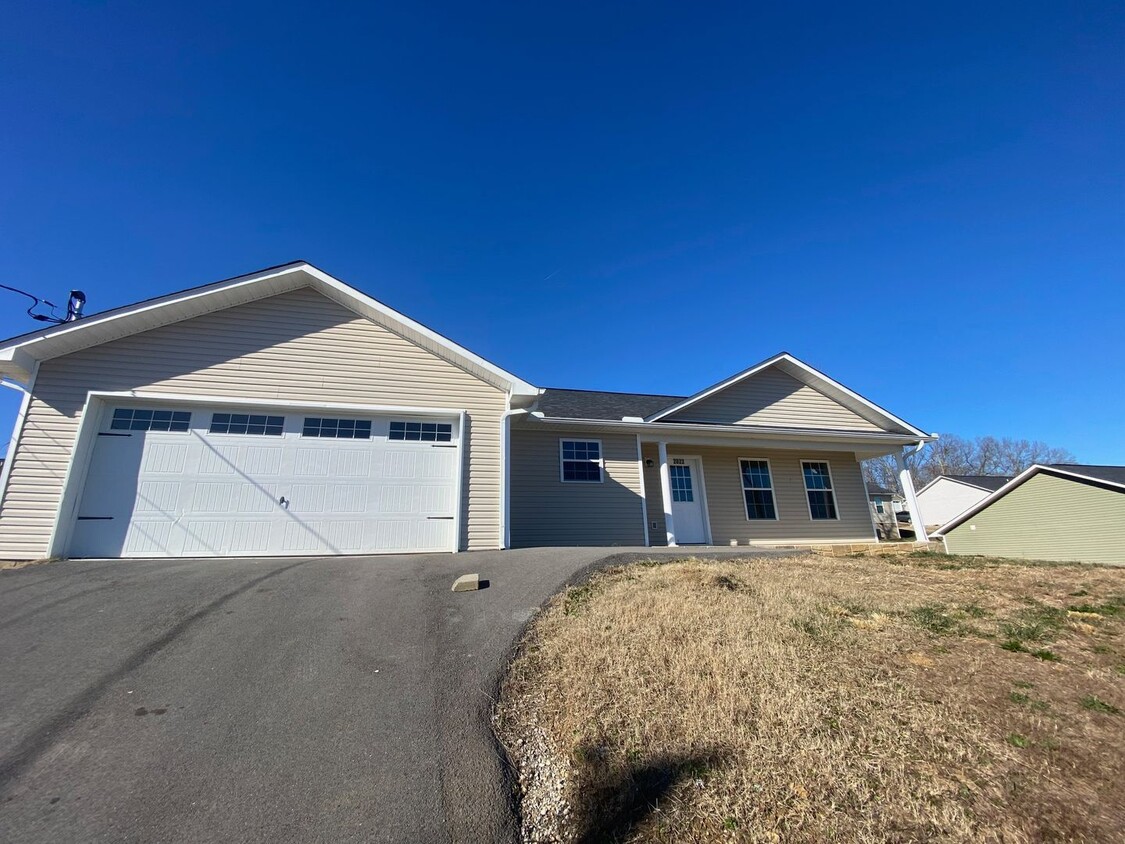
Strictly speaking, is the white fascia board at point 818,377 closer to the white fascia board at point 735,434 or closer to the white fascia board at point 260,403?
the white fascia board at point 735,434

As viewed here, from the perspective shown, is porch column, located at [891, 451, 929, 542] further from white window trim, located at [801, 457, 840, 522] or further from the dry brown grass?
the dry brown grass

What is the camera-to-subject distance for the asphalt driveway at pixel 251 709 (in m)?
2.38

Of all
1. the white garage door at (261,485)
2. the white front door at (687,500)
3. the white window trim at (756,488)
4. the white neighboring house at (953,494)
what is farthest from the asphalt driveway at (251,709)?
the white neighboring house at (953,494)

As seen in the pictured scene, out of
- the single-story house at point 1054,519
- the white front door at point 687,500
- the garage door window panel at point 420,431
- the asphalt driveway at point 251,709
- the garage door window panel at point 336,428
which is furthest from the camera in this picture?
the single-story house at point 1054,519

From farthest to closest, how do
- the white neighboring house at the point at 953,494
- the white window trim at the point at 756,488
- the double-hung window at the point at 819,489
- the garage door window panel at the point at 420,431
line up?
the white neighboring house at the point at 953,494, the double-hung window at the point at 819,489, the white window trim at the point at 756,488, the garage door window panel at the point at 420,431

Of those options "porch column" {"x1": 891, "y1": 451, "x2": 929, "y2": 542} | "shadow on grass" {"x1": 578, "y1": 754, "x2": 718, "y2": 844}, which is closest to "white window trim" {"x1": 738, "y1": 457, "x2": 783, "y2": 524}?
"porch column" {"x1": 891, "y1": 451, "x2": 929, "y2": 542}

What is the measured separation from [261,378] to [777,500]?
12.8 m

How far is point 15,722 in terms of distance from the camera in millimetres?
3123

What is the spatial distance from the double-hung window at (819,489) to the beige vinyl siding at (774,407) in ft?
3.92

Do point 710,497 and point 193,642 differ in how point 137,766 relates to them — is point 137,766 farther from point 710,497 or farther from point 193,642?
point 710,497

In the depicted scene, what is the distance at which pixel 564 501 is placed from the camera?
11141mm

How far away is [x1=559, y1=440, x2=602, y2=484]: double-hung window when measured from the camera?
11.4 metres

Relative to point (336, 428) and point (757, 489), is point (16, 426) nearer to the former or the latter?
point (336, 428)

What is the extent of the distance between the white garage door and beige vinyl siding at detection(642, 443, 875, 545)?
6.15 meters
